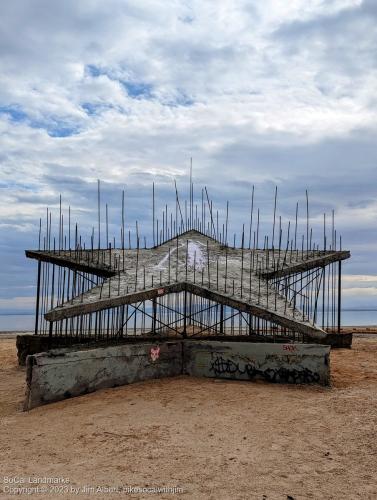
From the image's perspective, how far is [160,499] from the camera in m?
6.29

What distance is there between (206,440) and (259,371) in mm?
4395

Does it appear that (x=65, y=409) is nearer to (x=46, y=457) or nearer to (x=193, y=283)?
(x=46, y=457)

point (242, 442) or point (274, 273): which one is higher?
point (274, 273)

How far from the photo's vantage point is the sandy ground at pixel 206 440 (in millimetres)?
6801

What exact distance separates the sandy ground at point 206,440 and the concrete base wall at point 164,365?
0.37m

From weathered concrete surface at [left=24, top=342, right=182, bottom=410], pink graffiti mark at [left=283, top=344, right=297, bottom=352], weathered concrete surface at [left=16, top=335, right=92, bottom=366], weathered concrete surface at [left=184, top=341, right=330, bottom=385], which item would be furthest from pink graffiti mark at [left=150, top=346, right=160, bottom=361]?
weathered concrete surface at [left=16, top=335, right=92, bottom=366]

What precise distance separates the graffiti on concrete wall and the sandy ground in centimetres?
34

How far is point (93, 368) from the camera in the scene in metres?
11.9

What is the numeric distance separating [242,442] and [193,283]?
6402mm

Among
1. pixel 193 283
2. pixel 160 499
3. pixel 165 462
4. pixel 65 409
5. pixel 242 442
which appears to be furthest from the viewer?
pixel 193 283

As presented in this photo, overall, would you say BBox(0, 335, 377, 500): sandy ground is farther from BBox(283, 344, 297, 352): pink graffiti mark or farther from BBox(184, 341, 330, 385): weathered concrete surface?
BBox(283, 344, 297, 352): pink graffiti mark

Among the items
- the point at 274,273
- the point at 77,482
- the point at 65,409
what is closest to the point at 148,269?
the point at 274,273

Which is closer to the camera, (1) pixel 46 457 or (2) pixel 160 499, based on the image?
(2) pixel 160 499

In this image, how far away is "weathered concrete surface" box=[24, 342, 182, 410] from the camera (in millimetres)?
11008
